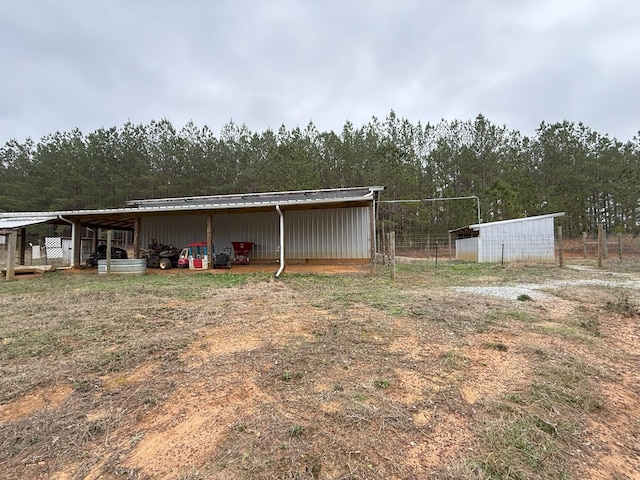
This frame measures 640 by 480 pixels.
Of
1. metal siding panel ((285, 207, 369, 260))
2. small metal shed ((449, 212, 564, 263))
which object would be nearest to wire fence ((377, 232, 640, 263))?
small metal shed ((449, 212, 564, 263))

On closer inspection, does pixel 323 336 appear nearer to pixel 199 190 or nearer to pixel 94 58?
pixel 94 58

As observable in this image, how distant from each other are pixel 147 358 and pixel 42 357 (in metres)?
1.08

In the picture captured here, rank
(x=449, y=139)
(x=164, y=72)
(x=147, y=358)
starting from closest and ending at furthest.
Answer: (x=147, y=358), (x=164, y=72), (x=449, y=139)

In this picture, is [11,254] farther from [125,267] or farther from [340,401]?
[340,401]

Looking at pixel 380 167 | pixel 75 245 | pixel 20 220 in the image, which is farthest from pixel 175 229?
pixel 380 167

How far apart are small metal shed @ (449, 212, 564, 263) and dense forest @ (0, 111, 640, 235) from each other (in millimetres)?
5206

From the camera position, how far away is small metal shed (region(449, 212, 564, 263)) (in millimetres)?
14602

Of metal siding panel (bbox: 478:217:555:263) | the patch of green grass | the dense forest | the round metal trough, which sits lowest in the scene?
the patch of green grass

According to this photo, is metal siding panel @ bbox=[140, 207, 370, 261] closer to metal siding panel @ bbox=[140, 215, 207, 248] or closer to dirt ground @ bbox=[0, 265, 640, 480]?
metal siding panel @ bbox=[140, 215, 207, 248]

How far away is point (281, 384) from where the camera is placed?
102 inches

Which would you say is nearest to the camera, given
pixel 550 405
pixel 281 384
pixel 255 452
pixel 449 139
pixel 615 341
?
pixel 255 452

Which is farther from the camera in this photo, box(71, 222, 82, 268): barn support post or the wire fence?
the wire fence

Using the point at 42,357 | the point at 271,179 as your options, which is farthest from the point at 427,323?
the point at 271,179

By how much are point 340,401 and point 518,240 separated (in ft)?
50.2
